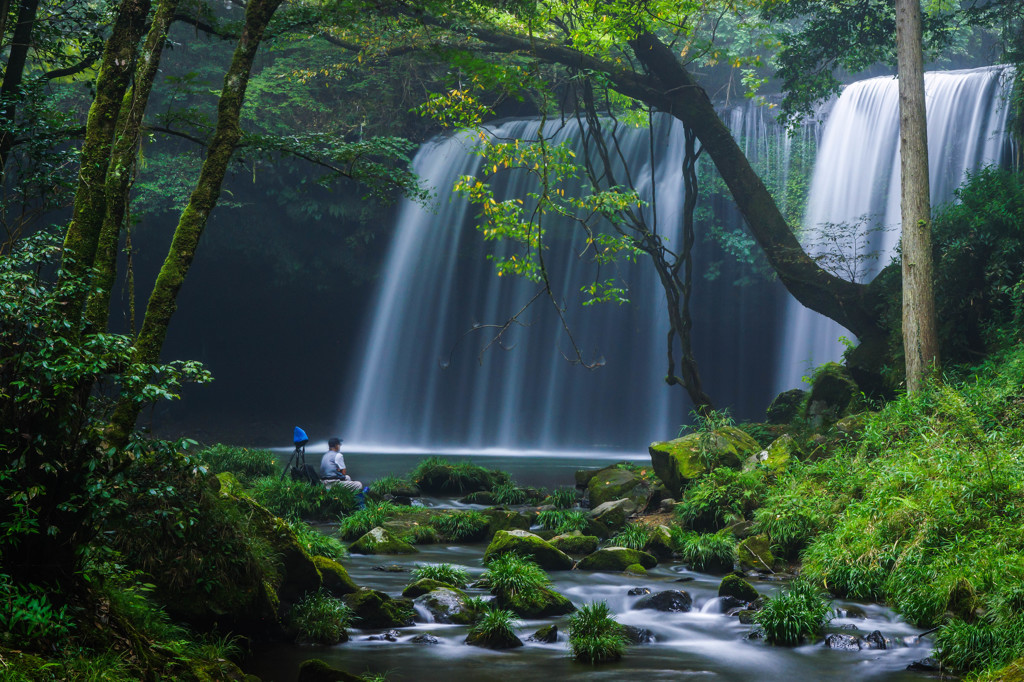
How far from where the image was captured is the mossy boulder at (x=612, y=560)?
839 cm

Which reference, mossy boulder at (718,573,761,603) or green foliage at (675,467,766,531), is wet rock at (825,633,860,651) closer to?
mossy boulder at (718,573,761,603)

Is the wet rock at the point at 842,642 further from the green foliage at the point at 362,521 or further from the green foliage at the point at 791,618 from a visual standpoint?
the green foliage at the point at 362,521

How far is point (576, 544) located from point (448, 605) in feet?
8.78

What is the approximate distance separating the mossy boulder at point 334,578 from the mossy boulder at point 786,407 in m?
10.0

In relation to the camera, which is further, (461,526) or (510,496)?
(510,496)

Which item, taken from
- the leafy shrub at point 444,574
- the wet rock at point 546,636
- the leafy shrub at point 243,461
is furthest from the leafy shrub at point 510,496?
the wet rock at point 546,636

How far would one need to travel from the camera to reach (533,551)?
27.8 ft

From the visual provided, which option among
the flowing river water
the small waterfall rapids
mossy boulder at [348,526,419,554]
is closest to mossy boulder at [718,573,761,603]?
the flowing river water

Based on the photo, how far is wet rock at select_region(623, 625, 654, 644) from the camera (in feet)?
20.9

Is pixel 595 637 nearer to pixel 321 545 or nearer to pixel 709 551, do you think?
pixel 709 551

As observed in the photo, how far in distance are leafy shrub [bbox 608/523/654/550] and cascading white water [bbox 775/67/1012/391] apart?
879 cm

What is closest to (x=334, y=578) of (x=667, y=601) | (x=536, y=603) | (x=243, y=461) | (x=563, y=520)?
(x=536, y=603)

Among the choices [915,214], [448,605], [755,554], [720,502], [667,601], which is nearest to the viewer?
[448,605]

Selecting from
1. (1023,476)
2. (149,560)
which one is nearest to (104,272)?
(149,560)
